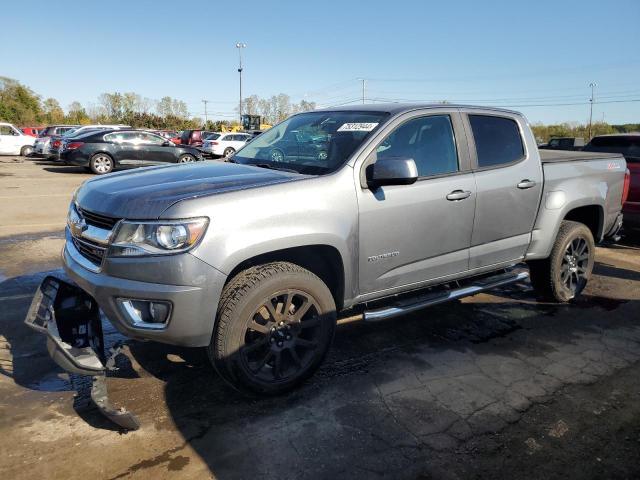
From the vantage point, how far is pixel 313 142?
3.92m

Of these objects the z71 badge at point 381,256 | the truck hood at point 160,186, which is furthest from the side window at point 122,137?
the z71 badge at point 381,256

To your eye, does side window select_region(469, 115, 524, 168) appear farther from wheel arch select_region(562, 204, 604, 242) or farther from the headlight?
the headlight

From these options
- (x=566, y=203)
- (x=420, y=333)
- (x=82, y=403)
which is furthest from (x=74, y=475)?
(x=566, y=203)

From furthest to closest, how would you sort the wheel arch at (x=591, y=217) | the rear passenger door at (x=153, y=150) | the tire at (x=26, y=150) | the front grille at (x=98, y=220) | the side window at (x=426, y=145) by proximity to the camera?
the tire at (x=26, y=150)
the rear passenger door at (x=153, y=150)
the wheel arch at (x=591, y=217)
the side window at (x=426, y=145)
the front grille at (x=98, y=220)

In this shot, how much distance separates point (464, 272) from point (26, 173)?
59.5 feet

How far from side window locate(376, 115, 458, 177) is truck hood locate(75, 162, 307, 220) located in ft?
→ 2.80

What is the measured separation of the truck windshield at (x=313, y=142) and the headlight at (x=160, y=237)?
105cm

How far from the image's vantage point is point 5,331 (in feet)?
13.7

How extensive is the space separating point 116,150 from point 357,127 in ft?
51.0

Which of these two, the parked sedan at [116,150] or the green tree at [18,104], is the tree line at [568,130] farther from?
the green tree at [18,104]

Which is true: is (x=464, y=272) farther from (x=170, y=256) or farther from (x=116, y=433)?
(x=116, y=433)

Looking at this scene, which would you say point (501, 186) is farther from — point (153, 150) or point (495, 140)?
point (153, 150)

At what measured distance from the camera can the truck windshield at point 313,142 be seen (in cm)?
361

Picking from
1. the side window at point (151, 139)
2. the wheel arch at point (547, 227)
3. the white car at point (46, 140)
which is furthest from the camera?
the white car at point (46, 140)
